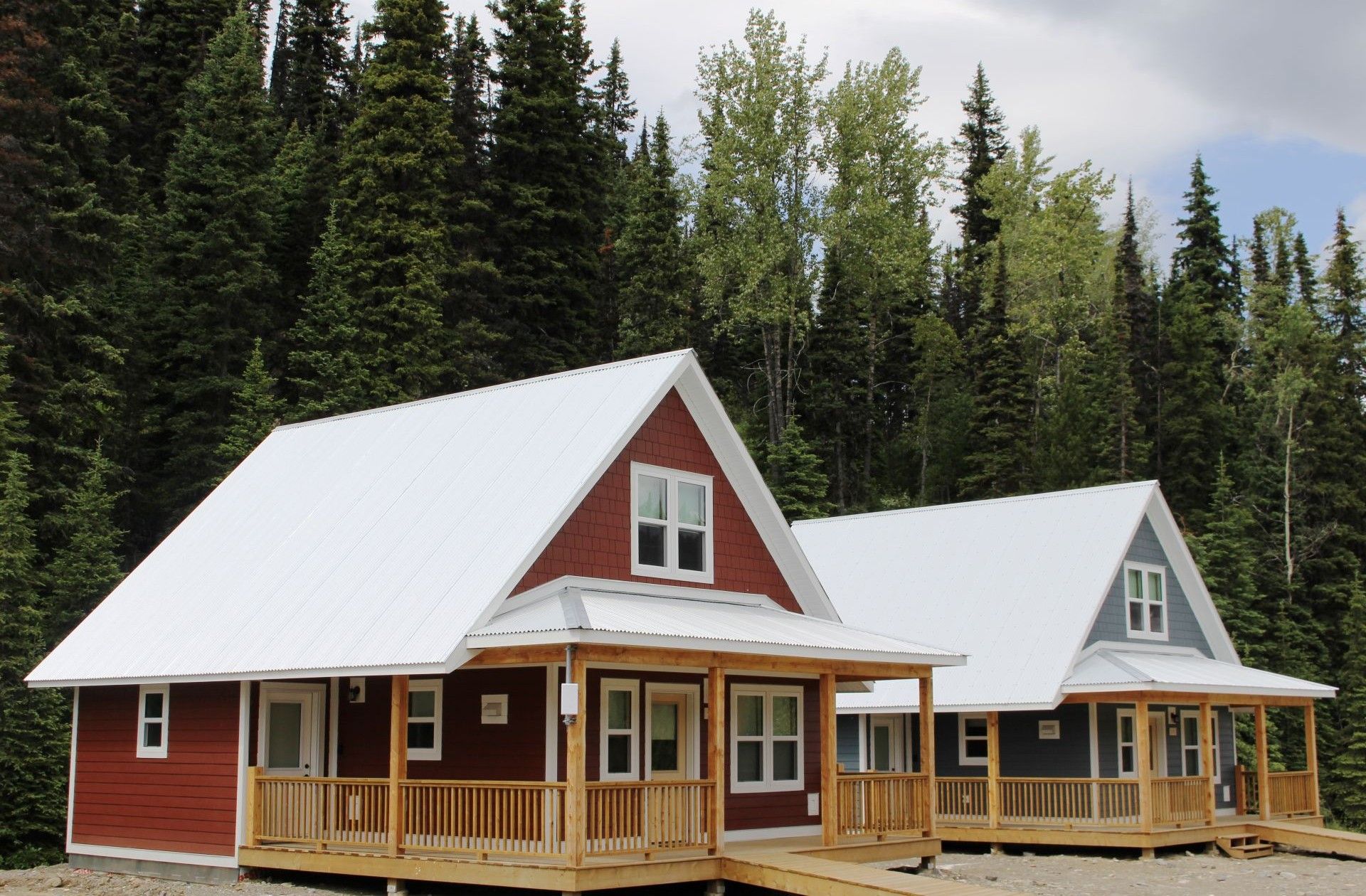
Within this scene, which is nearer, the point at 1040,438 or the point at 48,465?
the point at 48,465

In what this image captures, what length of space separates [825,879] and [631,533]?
5.71 meters

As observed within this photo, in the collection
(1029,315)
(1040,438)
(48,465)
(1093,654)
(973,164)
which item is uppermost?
(973,164)

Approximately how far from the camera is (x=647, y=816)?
56.6ft

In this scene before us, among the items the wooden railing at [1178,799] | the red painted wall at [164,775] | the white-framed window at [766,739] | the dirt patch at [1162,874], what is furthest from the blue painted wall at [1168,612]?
the red painted wall at [164,775]

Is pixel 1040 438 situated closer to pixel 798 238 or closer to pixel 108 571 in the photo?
pixel 798 238

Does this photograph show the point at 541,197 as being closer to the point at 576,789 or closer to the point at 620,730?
the point at 620,730

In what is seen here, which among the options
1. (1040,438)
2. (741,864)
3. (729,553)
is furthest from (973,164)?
(741,864)

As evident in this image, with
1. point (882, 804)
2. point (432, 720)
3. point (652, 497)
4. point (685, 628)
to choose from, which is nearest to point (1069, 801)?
point (882, 804)

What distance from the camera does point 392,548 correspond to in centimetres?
2039

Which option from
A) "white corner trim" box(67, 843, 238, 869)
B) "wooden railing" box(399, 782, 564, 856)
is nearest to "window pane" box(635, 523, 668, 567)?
"wooden railing" box(399, 782, 564, 856)

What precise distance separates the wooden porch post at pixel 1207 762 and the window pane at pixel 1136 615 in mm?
2717

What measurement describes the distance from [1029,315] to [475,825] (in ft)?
148

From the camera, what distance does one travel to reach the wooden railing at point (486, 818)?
55.5 ft

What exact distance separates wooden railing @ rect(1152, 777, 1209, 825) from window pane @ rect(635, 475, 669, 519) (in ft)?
36.9
